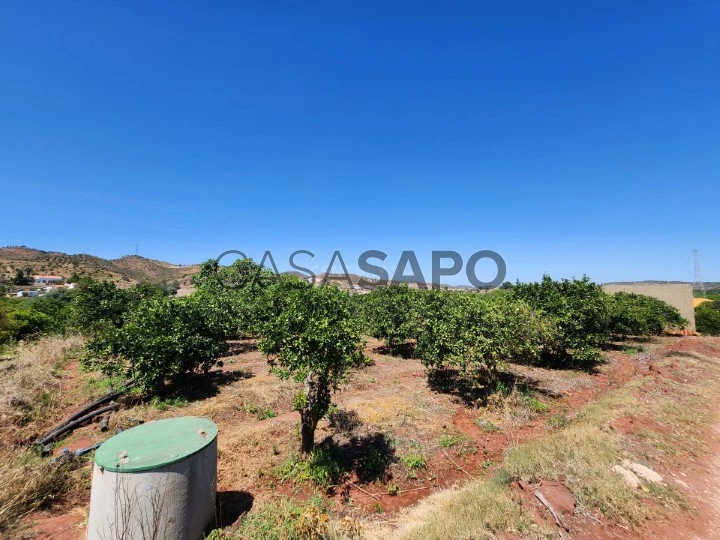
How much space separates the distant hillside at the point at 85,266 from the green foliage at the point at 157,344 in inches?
2397

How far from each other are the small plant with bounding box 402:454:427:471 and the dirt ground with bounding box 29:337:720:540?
3cm

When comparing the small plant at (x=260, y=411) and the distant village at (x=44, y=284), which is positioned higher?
the distant village at (x=44, y=284)

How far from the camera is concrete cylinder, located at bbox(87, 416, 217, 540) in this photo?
4004mm

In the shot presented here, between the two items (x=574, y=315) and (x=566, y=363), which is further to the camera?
(x=566, y=363)

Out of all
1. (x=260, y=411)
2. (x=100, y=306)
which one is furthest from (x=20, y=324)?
(x=260, y=411)

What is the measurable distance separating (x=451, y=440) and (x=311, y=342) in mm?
5387

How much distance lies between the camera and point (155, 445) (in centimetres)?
460

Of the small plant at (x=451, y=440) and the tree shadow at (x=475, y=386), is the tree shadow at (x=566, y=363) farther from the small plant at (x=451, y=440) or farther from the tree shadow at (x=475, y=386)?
the small plant at (x=451, y=440)

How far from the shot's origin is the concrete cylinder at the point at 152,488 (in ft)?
13.1

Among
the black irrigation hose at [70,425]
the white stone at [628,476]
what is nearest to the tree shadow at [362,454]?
the white stone at [628,476]

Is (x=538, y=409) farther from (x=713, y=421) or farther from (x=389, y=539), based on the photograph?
(x=389, y=539)

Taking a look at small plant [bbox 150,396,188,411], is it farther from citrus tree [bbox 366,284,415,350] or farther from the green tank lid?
citrus tree [bbox 366,284,415,350]

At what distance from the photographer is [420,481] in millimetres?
7113

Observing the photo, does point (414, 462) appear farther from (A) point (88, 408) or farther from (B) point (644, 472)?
(A) point (88, 408)
